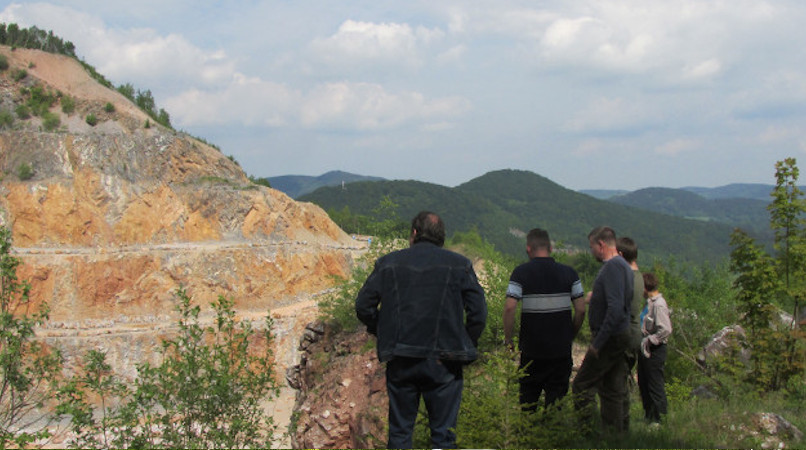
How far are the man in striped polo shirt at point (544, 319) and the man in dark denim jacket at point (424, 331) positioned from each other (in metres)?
0.99

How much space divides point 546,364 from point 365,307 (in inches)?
68.6

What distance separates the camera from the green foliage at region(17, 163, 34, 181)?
2948cm

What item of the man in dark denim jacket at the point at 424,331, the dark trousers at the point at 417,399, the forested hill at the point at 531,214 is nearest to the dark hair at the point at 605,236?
the man in dark denim jacket at the point at 424,331

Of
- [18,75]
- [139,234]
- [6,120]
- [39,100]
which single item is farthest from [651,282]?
[18,75]

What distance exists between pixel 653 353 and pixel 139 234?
27468 millimetres

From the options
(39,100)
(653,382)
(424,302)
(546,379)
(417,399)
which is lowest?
(653,382)

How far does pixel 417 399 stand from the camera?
3926mm

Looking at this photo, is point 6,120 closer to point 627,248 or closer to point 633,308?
point 627,248

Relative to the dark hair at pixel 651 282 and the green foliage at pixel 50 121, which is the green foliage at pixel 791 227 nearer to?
the dark hair at pixel 651 282

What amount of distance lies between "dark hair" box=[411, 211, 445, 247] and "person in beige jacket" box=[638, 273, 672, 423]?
127 inches

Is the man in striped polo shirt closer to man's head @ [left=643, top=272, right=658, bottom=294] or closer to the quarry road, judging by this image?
man's head @ [left=643, top=272, right=658, bottom=294]

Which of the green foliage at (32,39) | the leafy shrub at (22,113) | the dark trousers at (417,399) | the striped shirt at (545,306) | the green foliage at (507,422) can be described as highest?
the green foliage at (32,39)

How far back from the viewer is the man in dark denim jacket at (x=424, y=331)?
3.82m

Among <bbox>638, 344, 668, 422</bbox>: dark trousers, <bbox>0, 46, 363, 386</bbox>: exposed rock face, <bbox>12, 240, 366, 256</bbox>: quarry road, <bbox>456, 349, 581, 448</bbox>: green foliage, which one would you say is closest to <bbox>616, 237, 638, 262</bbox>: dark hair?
<bbox>638, 344, 668, 422</bbox>: dark trousers
